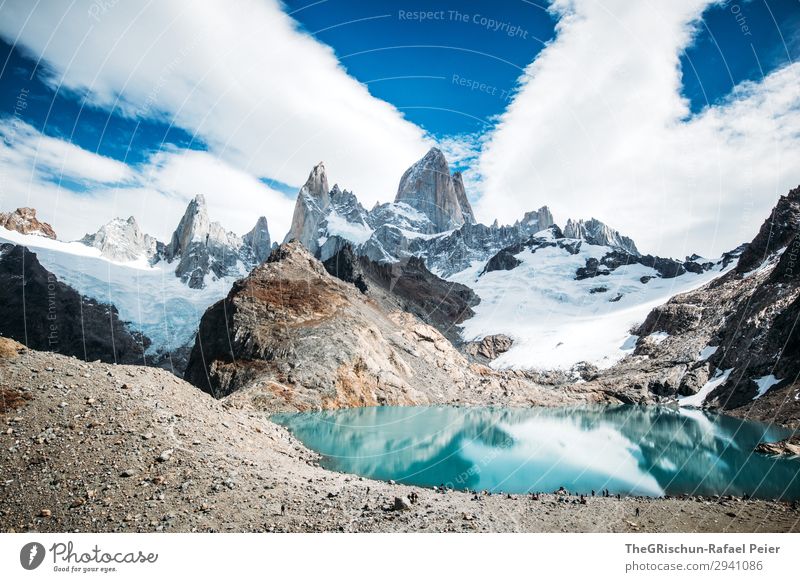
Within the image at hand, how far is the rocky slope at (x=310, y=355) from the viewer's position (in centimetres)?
5684

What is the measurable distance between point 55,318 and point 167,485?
11114cm

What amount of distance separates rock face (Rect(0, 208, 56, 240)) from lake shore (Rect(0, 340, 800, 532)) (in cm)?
17725

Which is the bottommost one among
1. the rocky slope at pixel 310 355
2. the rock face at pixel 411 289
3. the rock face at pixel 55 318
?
the rock face at pixel 55 318

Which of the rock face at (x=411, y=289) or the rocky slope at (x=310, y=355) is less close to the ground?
the rock face at (x=411, y=289)

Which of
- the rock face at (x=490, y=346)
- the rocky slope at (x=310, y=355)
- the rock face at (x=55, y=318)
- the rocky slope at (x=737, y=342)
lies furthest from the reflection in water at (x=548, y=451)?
the rock face at (x=55, y=318)

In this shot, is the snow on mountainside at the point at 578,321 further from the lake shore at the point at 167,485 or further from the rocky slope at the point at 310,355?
the lake shore at the point at 167,485

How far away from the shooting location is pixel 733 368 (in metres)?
78.2

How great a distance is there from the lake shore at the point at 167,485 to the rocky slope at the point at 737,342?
4906 cm

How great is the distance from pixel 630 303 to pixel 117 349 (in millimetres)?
184754

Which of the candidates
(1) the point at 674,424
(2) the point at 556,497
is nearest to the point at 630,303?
(1) the point at 674,424

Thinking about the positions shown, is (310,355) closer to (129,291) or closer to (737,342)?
(737,342)

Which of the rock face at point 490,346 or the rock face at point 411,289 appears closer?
the rock face at point 411,289

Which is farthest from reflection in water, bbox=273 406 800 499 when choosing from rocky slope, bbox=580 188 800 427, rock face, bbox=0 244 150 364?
rock face, bbox=0 244 150 364

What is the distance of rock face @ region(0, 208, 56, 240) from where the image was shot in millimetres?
146375
